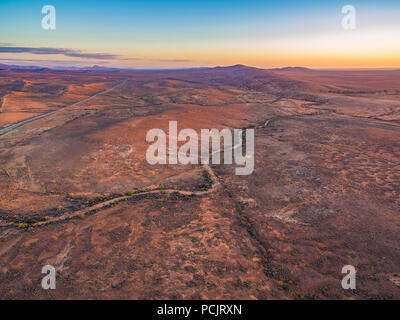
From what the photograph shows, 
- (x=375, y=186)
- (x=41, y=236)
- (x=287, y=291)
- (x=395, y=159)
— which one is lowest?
(x=287, y=291)

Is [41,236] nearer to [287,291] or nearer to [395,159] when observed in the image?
[287,291]

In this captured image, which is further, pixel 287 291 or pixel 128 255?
pixel 128 255

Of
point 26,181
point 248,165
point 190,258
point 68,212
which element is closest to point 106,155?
point 26,181

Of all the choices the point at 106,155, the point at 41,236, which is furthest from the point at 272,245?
the point at 106,155

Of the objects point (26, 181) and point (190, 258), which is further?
point (26, 181)

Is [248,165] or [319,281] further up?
[248,165]

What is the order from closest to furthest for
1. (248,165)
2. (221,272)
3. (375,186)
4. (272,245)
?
(221,272) < (272,245) < (375,186) < (248,165)

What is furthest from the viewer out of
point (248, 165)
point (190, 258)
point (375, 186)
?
point (248, 165)

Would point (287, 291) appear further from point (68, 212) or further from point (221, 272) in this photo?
→ point (68, 212)

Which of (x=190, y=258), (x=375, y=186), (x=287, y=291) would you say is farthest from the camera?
(x=375, y=186)
